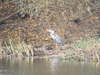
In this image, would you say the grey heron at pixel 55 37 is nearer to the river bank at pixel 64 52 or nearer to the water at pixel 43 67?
the river bank at pixel 64 52

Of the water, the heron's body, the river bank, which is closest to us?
the water

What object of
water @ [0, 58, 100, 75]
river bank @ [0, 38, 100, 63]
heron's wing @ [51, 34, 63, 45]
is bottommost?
water @ [0, 58, 100, 75]

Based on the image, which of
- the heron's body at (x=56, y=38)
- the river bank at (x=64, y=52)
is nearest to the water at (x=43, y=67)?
the river bank at (x=64, y=52)

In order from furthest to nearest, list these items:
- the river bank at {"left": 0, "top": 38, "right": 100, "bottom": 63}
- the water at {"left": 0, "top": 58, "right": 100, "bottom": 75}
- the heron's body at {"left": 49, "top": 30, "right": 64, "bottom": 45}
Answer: the heron's body at {"left": 49, "top": 30, "right": 64, "bottom": 45} → the river bank at {"left": 0, "top": 38, "right": 100, "bottom": 63} → the water at {"left": 0, "top": 58, "right": 100, "bottom": 75}

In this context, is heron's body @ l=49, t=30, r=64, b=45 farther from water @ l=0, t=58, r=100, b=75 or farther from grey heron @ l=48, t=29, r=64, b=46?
water @ l=0, t=58, r=100, b=75

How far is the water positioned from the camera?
29.1 ft

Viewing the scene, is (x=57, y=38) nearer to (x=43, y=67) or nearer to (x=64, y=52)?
(x=64, y=52)

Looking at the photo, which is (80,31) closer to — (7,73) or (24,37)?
(24,37)

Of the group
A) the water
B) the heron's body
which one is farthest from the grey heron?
the water

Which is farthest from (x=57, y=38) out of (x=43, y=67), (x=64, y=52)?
(x=43, y=67)

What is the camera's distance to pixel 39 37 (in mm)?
14766

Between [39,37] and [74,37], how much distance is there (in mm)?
1282

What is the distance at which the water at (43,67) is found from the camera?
29.1 ft

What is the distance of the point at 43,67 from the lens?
9.63m
